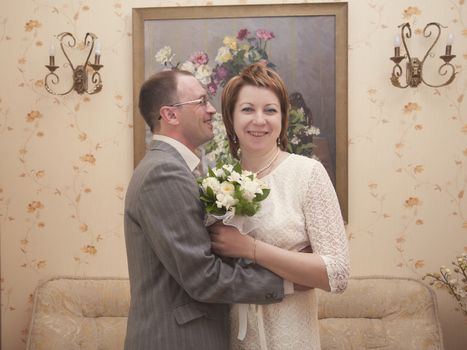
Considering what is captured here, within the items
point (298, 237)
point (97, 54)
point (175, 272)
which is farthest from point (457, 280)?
point (97, 54)

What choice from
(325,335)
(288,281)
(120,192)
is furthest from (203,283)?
(120,192)

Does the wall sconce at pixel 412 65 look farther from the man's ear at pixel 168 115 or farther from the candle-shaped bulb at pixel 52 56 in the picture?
the candle-shaped bulb at pixel 52 56

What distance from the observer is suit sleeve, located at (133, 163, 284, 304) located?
1580 millimetres

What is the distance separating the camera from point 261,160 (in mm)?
1891

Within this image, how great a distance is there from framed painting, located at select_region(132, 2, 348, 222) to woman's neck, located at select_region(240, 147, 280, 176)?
1213 mm

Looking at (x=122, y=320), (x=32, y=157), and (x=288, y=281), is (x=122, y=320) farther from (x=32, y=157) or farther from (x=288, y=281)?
(x=288, y=281)

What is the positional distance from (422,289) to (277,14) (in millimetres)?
1700

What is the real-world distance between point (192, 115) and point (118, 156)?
1430mm

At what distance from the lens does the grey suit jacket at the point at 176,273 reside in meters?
1.59

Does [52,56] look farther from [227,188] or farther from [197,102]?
[227,188]

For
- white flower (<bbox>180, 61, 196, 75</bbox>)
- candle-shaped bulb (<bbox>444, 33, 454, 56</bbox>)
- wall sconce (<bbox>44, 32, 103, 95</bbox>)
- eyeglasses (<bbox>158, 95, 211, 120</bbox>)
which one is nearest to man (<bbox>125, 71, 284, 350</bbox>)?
eyeglasses (<bbox>158, 95, 211, 120</bbox>)

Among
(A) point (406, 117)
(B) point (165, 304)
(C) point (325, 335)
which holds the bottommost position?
(C) point (325, 335)

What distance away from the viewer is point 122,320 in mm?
3006

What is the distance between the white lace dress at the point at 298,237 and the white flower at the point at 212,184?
17cm
